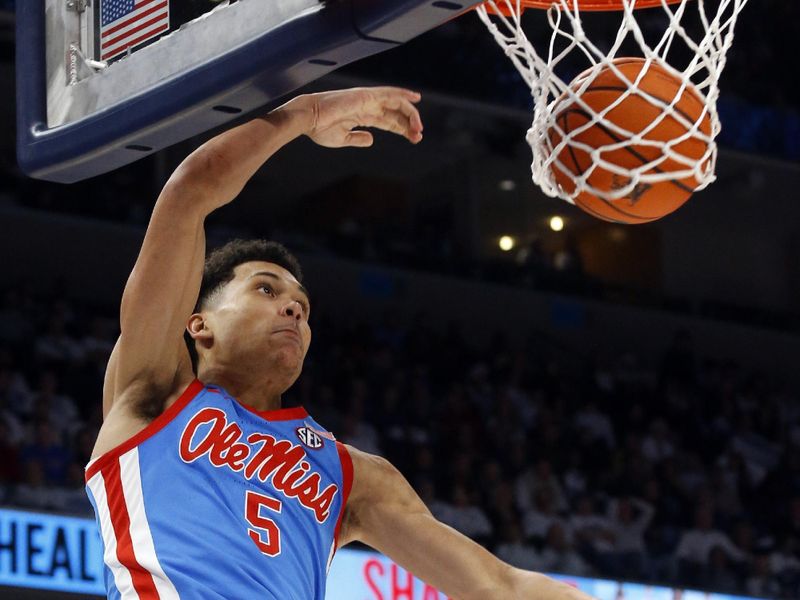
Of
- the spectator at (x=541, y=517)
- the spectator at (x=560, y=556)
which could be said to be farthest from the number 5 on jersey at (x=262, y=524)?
the spectator at (x=541, y=517)

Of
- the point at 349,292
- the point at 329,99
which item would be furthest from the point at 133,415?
the point at 349,292

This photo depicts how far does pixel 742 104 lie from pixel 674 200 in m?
12.2

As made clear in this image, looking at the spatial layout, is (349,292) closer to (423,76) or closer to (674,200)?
(423,76)

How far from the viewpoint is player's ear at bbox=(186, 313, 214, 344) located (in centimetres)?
293

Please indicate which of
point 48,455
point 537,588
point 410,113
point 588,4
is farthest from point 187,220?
point 48,455

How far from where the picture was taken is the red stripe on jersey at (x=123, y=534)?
2564 mm

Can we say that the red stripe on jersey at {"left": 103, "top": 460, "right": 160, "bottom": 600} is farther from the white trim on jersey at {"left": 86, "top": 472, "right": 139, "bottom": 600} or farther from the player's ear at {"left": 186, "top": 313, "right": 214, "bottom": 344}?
the player's ear at {"left": 186, "top": 313, "right": 214, "bottom": 344}

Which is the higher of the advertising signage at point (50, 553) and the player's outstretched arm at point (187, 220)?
the player's outstretched arm at point (187, 220)

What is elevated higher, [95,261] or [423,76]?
[423,76]

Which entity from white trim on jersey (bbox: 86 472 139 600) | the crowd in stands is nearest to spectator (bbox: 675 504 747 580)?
the crowd in stands

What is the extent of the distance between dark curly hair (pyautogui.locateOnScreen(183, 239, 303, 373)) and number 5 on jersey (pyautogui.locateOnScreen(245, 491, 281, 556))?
46 cm

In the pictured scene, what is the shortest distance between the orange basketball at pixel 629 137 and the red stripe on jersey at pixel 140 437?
96 centimetres

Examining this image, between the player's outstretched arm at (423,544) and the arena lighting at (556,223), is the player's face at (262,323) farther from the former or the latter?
the arena lighting at (556,223)

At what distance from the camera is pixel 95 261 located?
1341cm
